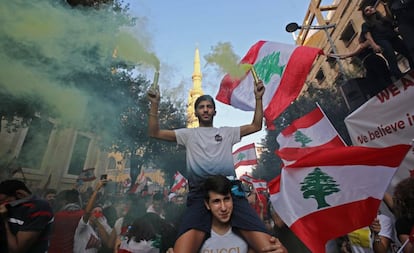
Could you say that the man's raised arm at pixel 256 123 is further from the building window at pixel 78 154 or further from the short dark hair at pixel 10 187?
the building window at pixel 78 154

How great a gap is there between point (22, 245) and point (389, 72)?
20.5 ft

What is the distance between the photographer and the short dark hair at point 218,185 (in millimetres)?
2165

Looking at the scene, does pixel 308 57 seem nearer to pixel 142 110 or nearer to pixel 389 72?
pixel 389 72

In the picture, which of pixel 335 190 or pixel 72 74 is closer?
pixel 335 190

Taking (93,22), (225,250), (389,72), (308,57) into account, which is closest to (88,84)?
Result: (93,22)

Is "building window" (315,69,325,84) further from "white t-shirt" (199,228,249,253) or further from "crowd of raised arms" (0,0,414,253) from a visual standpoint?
"white t-shirt" (199,228,249,253)

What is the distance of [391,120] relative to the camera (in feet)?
12.1

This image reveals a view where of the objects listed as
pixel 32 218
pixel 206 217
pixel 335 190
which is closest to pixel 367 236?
pixel 335 190

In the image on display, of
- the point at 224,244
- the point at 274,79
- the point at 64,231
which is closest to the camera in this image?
the point at 224,244

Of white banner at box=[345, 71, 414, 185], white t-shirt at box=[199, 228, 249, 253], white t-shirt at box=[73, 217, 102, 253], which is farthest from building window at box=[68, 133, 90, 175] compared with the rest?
white banner at box=[345, 71, 414, 185]

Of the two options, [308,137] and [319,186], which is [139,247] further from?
[308,137]

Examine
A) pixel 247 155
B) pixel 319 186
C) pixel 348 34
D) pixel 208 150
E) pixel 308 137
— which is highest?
pixel 348 34

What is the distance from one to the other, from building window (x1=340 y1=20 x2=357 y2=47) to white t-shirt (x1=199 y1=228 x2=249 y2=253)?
1804cm

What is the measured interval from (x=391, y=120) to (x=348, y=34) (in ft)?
54.5
